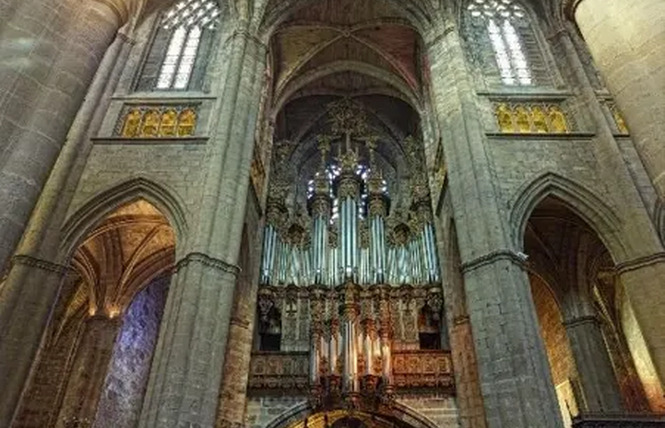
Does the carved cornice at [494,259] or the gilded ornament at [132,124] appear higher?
the gilded ornament at [132,124]

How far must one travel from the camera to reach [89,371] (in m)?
14.4

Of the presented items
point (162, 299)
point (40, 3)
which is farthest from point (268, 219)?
point (40, 3)

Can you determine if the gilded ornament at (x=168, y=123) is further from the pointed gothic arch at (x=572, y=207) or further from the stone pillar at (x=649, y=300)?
the stone pillar at (x=649, y=300)

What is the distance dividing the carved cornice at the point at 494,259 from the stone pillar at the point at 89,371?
10.1 m

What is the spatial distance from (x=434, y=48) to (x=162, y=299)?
1446 cm

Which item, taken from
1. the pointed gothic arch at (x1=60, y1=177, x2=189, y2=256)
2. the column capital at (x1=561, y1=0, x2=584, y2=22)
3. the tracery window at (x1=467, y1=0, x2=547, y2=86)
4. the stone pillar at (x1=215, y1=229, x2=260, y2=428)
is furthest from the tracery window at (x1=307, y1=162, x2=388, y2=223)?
the column capital at (x1=561, y1=0, x2=584, y2=22)

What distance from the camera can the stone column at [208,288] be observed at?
9.07m

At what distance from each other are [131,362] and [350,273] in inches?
351

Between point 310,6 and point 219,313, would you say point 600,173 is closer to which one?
point 219,313

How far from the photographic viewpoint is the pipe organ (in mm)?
12891

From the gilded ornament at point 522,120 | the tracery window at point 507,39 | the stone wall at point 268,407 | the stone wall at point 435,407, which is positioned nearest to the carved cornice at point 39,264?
the stone wall at point 268,407

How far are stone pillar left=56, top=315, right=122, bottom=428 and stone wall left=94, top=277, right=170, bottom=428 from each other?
1489mm

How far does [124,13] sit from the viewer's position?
298 inches

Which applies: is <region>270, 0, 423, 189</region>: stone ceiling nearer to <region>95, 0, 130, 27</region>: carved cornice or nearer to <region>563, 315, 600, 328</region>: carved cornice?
<region>563, 315, 600, 328</region>: carved cornice
